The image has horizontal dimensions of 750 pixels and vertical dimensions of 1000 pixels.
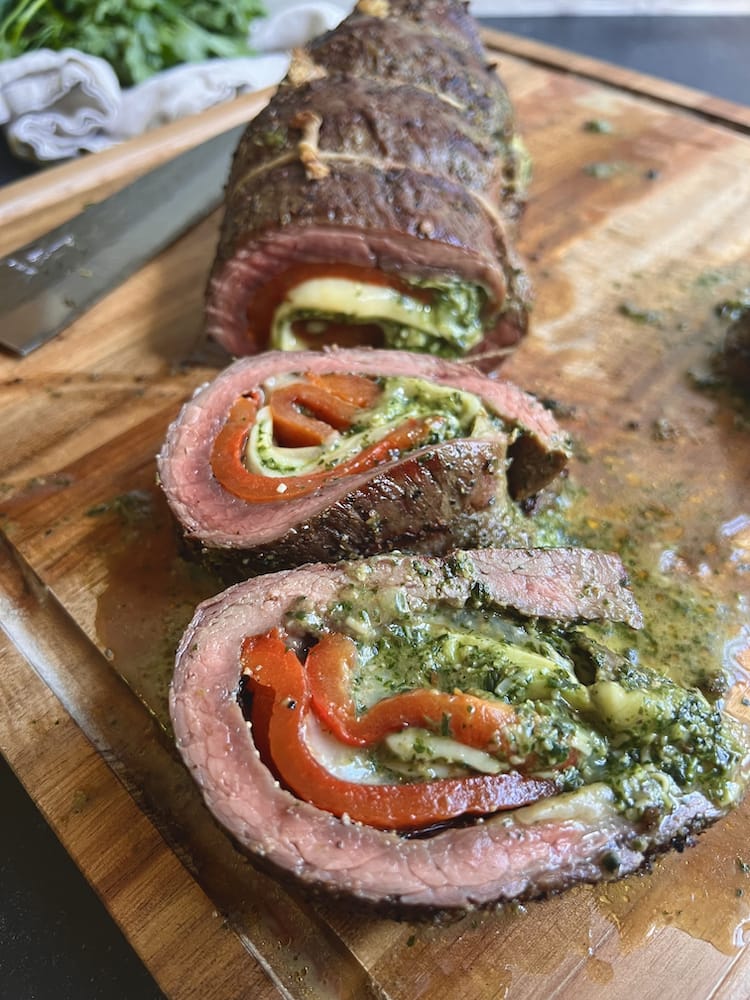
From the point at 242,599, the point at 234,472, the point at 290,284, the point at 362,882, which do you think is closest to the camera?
the point at 362,882

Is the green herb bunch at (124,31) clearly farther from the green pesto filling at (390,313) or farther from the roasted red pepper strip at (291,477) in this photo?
the roasted red pepper strip at (291,477)

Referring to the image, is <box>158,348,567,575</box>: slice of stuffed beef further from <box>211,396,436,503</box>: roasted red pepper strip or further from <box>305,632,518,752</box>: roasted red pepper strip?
<box>305,632,518,752</box>: roasted red pepper strip

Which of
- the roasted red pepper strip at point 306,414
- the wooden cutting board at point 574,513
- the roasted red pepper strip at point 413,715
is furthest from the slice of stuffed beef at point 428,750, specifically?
the roasted red pepper strip at point 306,414

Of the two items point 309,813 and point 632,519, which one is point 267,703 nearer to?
point 309,813

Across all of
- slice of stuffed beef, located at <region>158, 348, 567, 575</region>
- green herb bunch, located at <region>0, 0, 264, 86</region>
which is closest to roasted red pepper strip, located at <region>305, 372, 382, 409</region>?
slice of stuffed beef, located at <region>158, 348, 567, 575</region>

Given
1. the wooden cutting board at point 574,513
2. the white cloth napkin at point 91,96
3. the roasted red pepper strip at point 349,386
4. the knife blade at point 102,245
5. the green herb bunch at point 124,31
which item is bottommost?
the wooden cutting board at point 574,513

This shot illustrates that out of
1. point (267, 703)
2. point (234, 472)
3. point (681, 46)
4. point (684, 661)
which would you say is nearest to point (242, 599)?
point (267, 703)

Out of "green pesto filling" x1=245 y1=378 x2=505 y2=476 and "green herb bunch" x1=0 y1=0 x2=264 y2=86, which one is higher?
"green herb bunch" x1=0 y1=0 x2=264 y2=86
